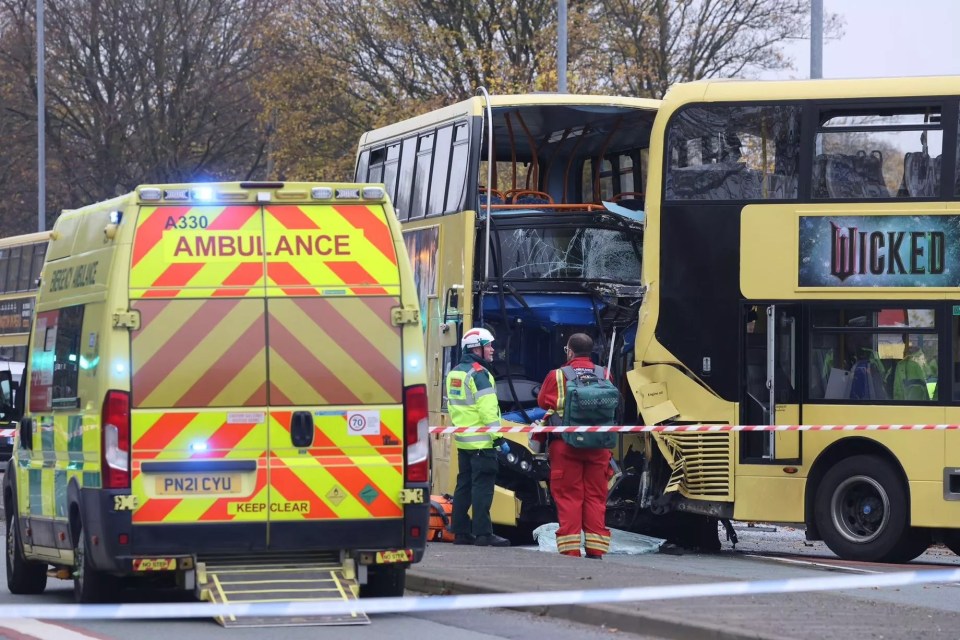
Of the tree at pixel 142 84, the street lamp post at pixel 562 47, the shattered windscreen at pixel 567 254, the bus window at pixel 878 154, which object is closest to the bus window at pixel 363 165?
the shattered windscreen at pixel 567 254

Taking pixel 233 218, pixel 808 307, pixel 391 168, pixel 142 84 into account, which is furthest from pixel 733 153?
pixel 142 84

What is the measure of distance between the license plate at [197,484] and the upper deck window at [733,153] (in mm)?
6590

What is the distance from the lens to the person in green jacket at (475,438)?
14.3 m

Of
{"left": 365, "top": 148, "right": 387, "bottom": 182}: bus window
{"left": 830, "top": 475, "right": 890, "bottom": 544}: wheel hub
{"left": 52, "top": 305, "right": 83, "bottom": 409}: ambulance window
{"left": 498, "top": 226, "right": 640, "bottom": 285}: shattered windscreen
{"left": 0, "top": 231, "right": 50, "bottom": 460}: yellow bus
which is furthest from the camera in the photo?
{"left": 0, "top": 231, "right": 50, "bottom": 460}: yellow bus

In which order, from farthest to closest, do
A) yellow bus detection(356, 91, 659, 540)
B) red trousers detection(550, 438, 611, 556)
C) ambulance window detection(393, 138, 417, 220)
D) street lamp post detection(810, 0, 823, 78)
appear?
street lamp post detection(810, 0, 823, 78)
ambulance window detection(393, 138, 417, 220)
yellow bus detection(356, 91, 659, 540)
red trousers detection(550, 438, 611, 556)

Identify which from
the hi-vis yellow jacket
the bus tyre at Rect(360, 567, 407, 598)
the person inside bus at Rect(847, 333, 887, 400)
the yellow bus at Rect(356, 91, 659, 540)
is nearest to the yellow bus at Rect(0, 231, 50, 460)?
the yellow bus at Rect(356, 91, 659, 540)

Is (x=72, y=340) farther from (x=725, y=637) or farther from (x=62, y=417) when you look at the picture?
(x=725, y=637)

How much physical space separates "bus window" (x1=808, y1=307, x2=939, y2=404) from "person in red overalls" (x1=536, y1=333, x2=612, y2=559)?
2.10 meters

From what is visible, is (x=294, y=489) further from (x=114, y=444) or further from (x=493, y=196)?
(x=493, y=196)

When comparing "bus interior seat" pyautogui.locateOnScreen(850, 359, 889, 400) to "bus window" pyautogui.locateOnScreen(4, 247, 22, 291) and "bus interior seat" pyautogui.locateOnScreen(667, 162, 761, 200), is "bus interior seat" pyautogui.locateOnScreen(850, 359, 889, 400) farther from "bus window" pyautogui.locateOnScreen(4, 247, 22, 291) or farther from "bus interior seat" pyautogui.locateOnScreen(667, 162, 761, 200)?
"bus window" pyautogui.locateOnScreen(4, 247, 22, 291)

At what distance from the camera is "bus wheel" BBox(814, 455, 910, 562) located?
1409 centimetres

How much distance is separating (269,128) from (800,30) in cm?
1317

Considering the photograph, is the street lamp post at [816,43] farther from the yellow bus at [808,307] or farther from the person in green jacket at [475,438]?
the person in green jacket at [475,438]

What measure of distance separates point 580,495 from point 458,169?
410cm
